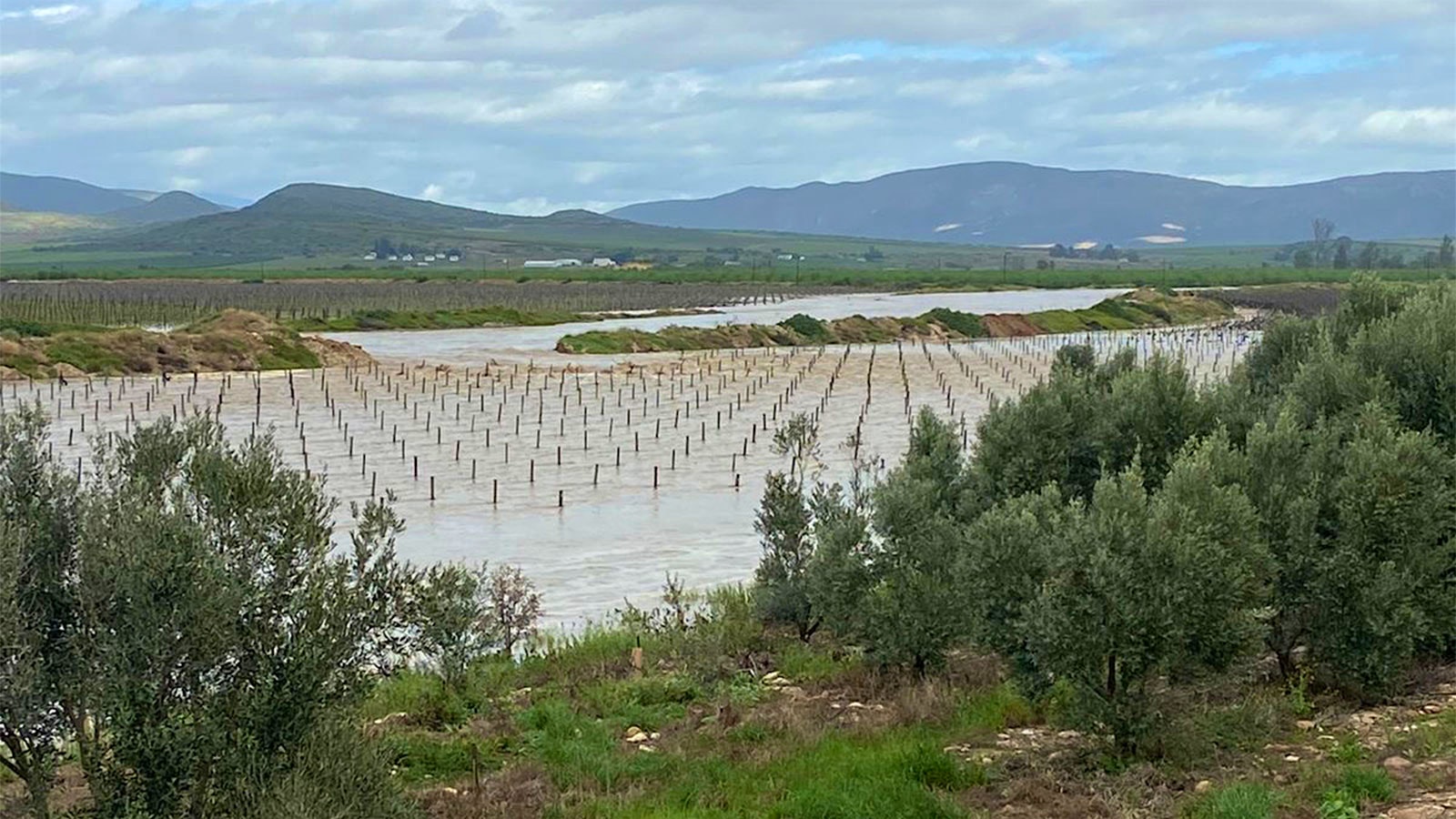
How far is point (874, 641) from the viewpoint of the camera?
14.7m

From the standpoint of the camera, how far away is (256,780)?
8867 mm

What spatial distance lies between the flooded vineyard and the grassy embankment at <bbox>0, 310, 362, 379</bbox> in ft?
6.04

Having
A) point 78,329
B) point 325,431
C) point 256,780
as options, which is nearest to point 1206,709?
point 256,780

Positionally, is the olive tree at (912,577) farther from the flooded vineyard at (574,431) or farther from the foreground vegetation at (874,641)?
the flooded vineyard at (574,431)

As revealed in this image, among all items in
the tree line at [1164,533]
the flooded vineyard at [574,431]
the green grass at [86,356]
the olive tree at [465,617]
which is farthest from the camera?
the green grass at [86,356]

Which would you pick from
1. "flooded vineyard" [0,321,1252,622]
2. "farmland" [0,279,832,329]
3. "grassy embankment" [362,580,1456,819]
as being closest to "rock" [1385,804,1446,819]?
"grassy embankment" [362,580,1456,819]

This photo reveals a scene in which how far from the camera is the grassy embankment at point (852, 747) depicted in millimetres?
10148

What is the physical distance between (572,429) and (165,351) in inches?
893

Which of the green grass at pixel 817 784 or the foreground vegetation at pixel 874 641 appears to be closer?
the foreground vegetation at pixel 874 641

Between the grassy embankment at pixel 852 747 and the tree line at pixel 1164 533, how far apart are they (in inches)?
18.0

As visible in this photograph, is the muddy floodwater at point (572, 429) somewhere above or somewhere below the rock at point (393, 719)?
below

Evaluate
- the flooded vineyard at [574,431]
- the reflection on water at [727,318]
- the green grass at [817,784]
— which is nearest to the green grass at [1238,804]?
the green grass at [817,784]

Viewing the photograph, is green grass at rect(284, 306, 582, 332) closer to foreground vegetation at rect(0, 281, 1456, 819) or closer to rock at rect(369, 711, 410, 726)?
foreground vegetation at rect(0, 281, 1456, 819)

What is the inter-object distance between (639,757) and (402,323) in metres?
75.4
